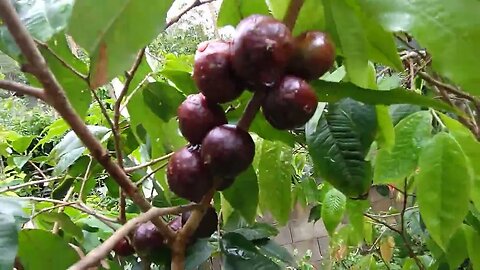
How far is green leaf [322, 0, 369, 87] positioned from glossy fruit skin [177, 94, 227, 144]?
0.32ft

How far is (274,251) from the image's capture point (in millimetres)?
621

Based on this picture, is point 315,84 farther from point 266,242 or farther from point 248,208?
point 266,242

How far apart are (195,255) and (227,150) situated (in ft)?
0.52

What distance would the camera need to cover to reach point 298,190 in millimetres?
1181

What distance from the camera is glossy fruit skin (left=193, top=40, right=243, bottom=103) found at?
399mm

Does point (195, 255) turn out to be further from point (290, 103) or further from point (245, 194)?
point (290, 103)

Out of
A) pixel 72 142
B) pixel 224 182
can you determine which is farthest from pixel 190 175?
pixel 72 142

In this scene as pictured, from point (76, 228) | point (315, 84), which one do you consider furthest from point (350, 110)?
point (76, 228)

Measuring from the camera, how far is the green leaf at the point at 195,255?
51 centimetres

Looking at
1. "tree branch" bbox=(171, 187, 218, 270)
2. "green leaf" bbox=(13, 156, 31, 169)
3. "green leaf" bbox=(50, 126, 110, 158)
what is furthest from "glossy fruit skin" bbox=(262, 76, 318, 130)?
"green leaf" bbox=(13, 156, 31, 169)

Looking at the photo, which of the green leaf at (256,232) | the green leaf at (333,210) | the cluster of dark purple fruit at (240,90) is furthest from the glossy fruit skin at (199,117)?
the green leaf at (333,210)

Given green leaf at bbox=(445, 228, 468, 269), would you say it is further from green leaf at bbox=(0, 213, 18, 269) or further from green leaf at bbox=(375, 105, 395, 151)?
green leaf at bbox=(0, 213, 18, 269)

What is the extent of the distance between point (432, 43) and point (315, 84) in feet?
0.37

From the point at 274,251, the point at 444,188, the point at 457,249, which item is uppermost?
the point at 444,188
